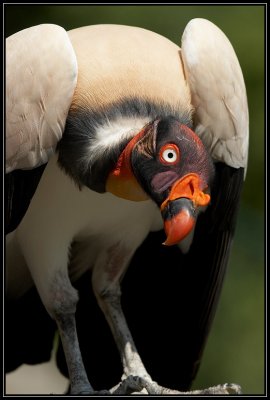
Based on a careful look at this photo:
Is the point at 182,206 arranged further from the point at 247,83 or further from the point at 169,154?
the point at 247,83

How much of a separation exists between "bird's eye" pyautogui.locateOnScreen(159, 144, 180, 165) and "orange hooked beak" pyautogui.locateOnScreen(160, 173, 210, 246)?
0.27 ft

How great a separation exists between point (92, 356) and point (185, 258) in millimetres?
646

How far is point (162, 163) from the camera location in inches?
151

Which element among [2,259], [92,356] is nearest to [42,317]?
[92,356]

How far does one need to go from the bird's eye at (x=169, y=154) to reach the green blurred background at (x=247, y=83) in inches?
111

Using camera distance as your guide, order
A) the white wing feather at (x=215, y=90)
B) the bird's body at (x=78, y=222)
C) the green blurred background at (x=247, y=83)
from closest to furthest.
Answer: the white wing feather at (x=215, y=90) → the bird's body at (x=78, y=222) → the green blurred background at (x=247, y=83)

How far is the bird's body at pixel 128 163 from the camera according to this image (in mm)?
3867

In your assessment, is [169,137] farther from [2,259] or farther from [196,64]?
[2,259]

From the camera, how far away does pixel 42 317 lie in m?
5.11

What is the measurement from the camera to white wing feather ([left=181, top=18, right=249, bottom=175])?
4.10 meters

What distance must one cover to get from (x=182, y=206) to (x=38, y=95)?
0.65 meters

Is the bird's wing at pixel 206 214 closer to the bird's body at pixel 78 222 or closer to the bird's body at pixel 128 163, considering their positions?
the bird's body at pixel 128 163

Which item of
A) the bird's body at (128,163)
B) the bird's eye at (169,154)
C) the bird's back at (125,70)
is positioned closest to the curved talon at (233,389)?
the bird's body at (128,163)

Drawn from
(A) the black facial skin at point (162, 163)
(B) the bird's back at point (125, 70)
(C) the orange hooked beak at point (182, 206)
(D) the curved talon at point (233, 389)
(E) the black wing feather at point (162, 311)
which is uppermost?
(B) the bird's back at point (125, 70)
